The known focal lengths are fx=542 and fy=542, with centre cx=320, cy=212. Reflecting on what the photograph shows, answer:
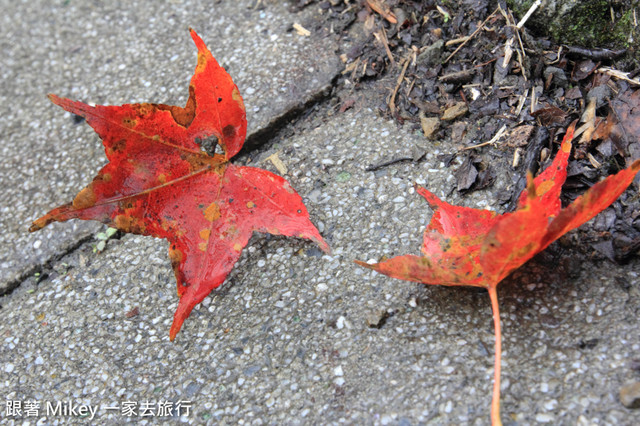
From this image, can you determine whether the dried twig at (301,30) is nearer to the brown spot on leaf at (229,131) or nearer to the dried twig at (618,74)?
the brown spot on leaf at (229,131)

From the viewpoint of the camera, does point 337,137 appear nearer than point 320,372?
No

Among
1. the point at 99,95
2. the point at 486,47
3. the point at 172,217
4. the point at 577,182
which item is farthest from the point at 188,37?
the point at 577,182

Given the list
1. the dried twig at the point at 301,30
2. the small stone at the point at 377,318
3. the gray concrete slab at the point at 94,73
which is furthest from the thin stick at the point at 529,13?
the small stone at the point at 377,318

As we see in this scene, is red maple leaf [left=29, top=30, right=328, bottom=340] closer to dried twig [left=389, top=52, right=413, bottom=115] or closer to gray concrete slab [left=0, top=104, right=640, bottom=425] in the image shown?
gray concrete slab [left=0, top=104, right=640, bottom=425]

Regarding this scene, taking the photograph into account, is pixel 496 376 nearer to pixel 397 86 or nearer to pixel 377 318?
pixel 377 318

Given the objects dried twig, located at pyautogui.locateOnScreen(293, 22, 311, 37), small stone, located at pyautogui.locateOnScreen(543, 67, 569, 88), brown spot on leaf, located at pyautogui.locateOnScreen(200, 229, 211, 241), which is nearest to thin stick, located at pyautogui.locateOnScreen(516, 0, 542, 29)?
small stone, located at pyautogui.locateOnScreen(543, 67, 569, 88)

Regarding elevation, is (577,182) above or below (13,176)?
above

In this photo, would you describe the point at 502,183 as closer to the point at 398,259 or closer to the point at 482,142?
the point at 482,142

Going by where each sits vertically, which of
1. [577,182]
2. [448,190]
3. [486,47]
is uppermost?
[486,47]
